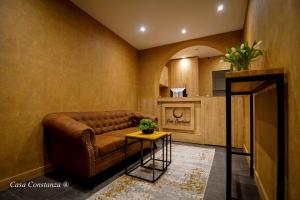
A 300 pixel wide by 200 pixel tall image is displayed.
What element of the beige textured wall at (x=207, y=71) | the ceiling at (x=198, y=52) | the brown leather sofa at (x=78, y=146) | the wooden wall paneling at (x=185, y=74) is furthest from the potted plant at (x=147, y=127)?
the beige textured wall at (x=207, y=71)

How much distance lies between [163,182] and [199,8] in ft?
10.0

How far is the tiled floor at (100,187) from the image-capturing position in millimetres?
1654

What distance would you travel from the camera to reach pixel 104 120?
3.00 metres

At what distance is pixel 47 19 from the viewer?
2.33m

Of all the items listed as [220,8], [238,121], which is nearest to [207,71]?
[238,121]

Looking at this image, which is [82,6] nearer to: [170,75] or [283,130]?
[283,130]

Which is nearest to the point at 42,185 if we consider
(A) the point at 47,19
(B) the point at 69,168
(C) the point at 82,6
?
(B) the point at 69,168

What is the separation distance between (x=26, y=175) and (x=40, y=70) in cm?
146

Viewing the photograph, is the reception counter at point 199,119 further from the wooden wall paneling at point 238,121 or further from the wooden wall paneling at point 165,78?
the wooden wall paneling at point 165,78

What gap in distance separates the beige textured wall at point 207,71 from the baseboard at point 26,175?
5.62 metres

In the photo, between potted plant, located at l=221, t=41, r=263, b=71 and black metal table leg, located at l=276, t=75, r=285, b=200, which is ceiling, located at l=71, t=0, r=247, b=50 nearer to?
potted plant, located at l=221, t=41, r=263, b=71

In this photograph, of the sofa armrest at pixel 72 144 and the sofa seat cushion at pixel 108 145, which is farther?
the sofa seat cushion at pixel 108 145

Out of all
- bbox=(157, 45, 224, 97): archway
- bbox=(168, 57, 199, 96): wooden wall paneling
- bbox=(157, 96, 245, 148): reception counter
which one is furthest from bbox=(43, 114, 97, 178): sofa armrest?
bbox=(168, 57, 199, 96): wooden wall paneling

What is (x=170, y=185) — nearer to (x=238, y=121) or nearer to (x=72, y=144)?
(x=72, y=144)
